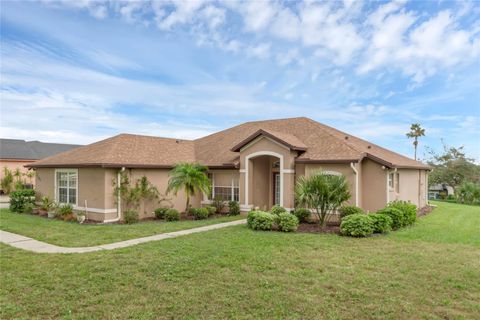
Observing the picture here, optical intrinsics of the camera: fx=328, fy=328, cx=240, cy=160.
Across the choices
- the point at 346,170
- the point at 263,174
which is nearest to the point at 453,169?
the point at 346,170

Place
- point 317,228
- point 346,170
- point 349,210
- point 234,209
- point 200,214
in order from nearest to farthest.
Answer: point 317,228 < point 349,210 < point 346,170 < point 200,214 < point 234,209

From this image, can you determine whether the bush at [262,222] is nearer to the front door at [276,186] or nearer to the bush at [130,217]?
the bush at [130,217]

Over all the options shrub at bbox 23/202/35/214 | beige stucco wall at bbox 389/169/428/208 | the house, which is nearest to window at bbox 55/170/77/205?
the house

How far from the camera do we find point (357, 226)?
39.0 ft

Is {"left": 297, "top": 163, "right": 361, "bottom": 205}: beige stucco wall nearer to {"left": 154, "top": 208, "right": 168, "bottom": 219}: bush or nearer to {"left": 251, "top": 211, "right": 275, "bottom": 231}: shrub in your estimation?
{"left": 251, "top": 211, "right": 275, "bottom": 231}: shrub

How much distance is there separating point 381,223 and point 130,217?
10961 mm

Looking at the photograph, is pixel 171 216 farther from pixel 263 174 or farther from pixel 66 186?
pixel 66 186

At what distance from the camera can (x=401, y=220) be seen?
13812mm

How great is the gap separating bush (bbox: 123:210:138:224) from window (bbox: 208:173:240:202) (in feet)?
17.8

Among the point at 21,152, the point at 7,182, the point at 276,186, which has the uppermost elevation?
the point at 21,152

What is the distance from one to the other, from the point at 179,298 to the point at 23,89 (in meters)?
16.1

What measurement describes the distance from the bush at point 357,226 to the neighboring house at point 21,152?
104 ft

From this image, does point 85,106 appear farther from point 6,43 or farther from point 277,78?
point 277,78

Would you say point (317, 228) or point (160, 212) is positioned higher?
point (160, 212)
